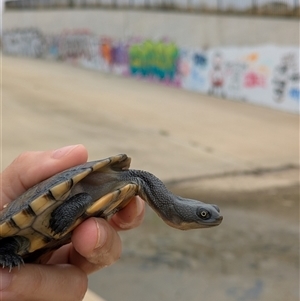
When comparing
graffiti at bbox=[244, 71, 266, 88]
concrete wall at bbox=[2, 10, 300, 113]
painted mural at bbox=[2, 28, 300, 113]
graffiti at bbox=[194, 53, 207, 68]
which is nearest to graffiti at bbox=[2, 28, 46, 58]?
concrete wall at bbox=[2, 10, 300, 113]

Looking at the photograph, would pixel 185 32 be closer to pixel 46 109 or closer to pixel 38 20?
pixel 46 109

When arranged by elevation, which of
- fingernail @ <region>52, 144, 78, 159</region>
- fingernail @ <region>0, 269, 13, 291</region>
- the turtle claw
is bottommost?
fingernail @ <region>0, 269, 13, 291</region>

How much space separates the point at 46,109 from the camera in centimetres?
1165

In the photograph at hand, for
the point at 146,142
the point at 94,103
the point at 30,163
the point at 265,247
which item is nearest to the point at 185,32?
the point at 94,103

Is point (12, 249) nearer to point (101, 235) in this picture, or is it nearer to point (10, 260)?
point (10, 260)

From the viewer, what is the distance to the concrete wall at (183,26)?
14712 millimetres

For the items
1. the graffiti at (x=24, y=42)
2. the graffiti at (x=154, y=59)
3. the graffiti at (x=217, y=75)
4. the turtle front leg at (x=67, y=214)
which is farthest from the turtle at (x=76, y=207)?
the graffiti at (x=24, y=42)

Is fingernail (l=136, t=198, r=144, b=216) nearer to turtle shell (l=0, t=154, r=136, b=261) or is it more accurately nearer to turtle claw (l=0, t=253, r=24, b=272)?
turtle shell (l=0, t=154, r=136, b=261)

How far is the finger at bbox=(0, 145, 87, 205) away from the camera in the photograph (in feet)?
6.75

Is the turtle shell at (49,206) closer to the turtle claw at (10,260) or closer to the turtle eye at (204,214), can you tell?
the turtle claw at (10,260)

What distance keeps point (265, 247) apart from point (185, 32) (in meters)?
13.9

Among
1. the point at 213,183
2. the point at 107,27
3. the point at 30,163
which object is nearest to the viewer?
the point at 30,163

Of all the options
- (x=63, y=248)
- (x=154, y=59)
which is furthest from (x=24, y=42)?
(x=63, y=248)

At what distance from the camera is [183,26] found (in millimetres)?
17781
